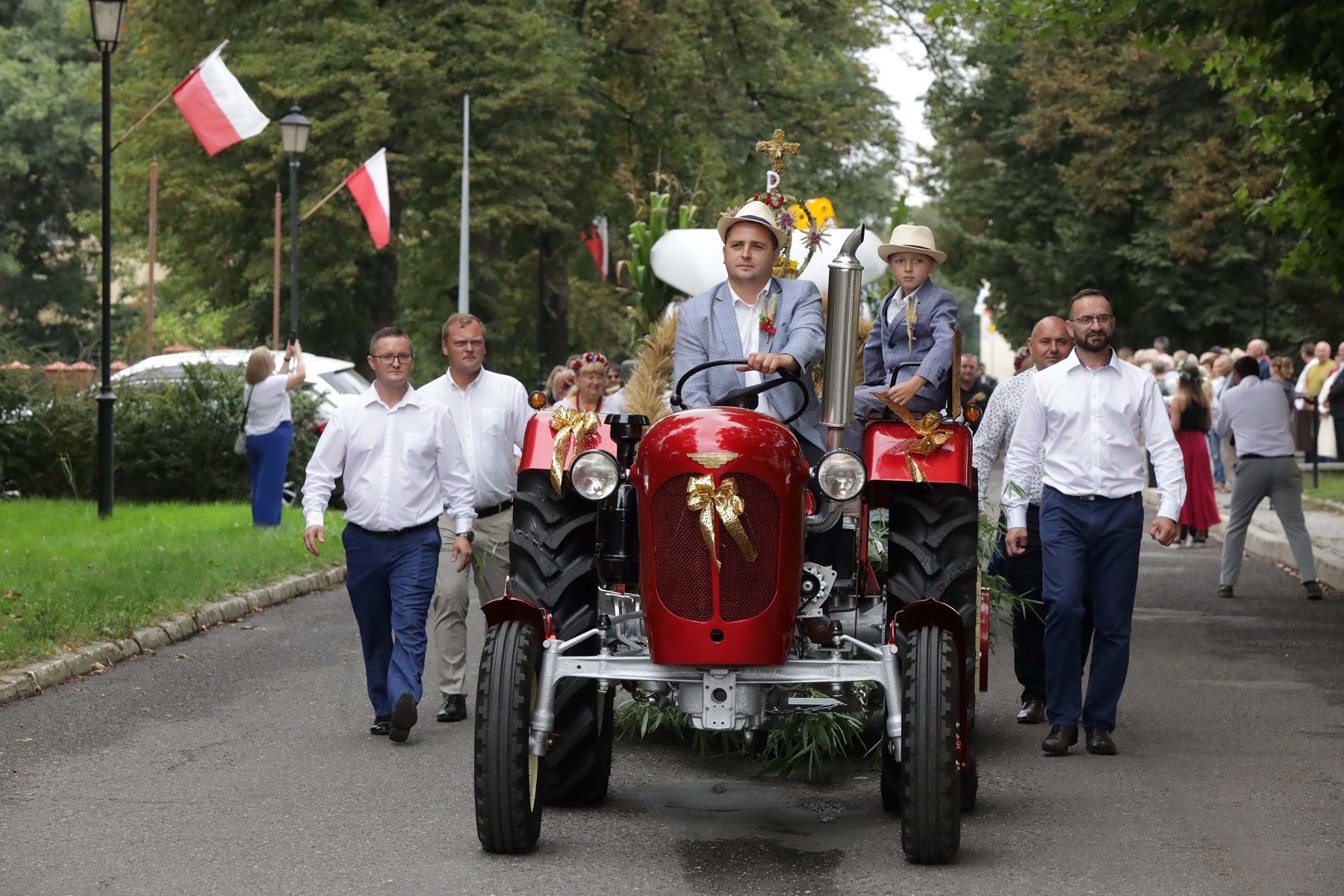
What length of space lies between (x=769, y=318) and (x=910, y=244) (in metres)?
1.72

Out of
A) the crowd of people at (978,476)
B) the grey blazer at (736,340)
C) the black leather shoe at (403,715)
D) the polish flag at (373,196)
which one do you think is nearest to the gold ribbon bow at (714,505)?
the grey blazer at (736,340)

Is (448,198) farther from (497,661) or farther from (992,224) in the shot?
(497,661)

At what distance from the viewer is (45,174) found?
182 feet

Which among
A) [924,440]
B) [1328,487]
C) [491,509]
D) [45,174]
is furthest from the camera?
[45,174]

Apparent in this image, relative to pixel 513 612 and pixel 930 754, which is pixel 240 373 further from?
pixel 930 754

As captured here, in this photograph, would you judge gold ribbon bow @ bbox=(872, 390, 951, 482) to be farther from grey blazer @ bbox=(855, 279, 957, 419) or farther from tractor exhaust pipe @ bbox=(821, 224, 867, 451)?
tractor exhaust pipe @ bbox=(821, 224, 867, 451)

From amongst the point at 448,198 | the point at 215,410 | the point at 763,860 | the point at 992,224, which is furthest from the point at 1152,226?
the point at 763,860

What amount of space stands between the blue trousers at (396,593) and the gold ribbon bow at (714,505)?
3.18 meters

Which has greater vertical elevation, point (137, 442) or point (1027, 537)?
point (137, 442)

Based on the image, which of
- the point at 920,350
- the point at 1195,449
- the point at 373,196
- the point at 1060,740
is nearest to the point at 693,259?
the point at 920,350

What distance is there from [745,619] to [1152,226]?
40.2 m

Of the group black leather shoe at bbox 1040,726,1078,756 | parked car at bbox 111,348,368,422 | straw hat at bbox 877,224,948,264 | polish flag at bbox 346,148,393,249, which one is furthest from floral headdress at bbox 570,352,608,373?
polish flag at bbox 346,148,393,249

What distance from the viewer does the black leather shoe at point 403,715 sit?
357 inches

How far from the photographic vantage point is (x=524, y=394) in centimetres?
1070
